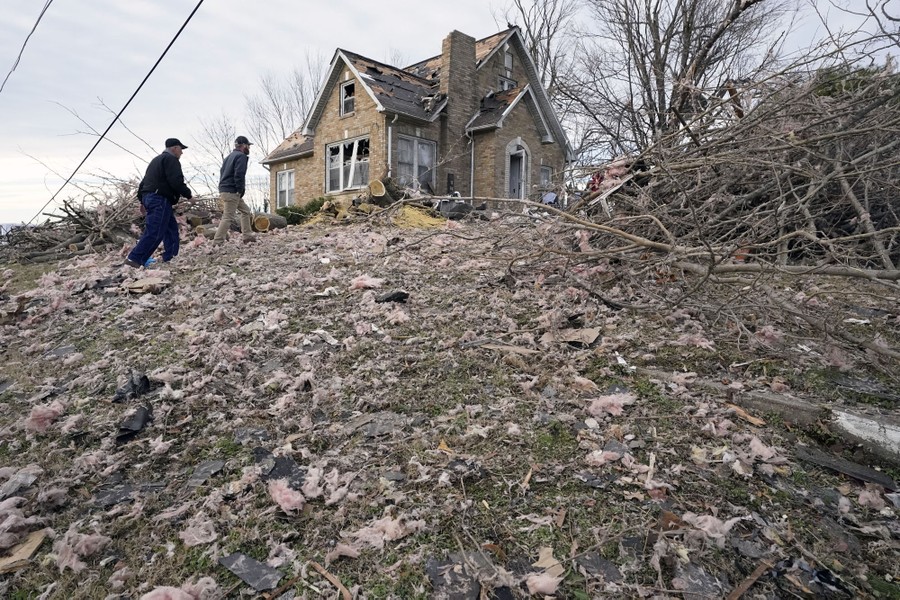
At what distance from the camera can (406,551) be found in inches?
66.1

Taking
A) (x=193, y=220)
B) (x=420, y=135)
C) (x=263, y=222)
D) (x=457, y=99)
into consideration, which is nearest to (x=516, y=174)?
(x=457, y=99)

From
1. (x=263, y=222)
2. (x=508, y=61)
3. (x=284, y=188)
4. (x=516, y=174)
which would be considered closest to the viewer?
(x=263, y=222)

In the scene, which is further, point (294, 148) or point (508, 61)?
point (294, 148)

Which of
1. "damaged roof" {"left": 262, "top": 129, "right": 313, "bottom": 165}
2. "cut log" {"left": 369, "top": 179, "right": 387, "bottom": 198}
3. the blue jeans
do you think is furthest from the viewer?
"damaged roof" {"left": 262, "top": 129, "right": 313, "bottom": 165}

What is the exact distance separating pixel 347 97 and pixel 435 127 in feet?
9.30

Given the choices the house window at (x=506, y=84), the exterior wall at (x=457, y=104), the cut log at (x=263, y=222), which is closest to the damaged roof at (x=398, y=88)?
the exterior wall at (x=457, y=104)

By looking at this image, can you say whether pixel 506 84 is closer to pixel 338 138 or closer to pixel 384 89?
pixel 384 89

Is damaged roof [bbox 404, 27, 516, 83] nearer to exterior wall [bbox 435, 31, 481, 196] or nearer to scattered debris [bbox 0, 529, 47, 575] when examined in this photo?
exterior wall [bbox 435, 31, 481, 196]

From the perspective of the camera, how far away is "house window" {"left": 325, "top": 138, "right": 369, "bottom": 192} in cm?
1352

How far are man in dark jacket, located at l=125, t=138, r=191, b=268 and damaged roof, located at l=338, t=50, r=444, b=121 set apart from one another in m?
7.59

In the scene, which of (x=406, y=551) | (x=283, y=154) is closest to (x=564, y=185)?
(x=406, y=551)

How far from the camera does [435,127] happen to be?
45.1 feet

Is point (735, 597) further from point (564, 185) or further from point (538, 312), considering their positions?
point (564, 185)

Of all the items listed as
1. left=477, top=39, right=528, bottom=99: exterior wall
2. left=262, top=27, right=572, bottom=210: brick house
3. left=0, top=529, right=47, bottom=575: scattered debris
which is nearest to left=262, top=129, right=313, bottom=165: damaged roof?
left=262, top=27, right=572, bottom=210: brick house
